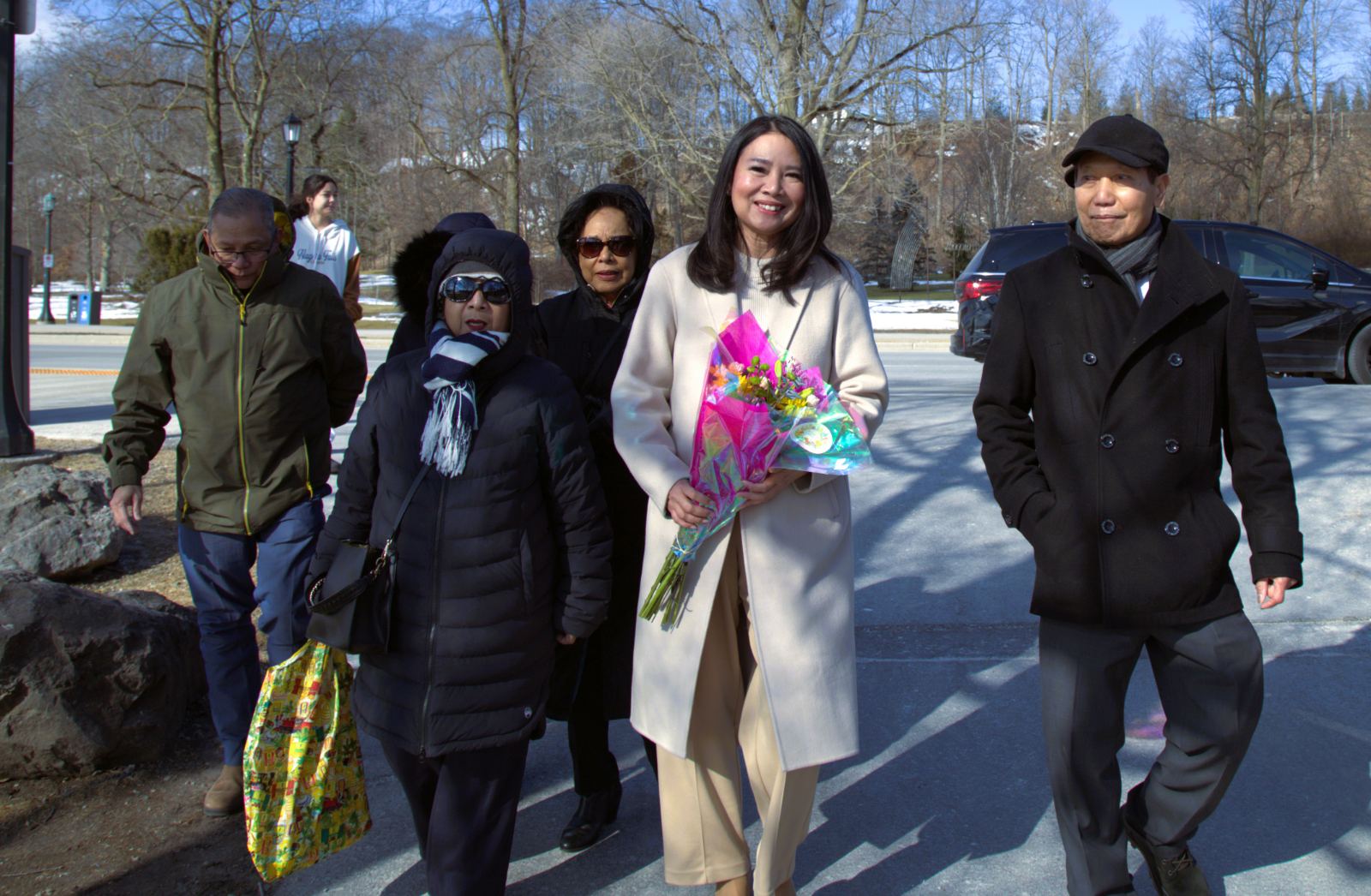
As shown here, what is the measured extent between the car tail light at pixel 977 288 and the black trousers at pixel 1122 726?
11.1 m

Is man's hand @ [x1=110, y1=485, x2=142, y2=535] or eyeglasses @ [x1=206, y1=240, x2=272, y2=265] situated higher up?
eyeglasses @ [x1=206, y1=240, x2=272, y2=265]

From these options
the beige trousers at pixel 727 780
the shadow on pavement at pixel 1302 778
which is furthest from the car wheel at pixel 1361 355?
the beige trousers at pixel 727 780

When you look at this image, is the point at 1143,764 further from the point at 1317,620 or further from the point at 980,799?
the point at 1317,620

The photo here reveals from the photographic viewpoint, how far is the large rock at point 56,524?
5738 millimetres

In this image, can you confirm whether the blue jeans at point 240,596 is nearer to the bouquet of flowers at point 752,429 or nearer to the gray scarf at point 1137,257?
the bouquet of flowers at point 752,429

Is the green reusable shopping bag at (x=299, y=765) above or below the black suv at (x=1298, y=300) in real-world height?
below

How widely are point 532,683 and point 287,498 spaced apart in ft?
3.99

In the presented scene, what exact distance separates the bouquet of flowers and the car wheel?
39.4ft

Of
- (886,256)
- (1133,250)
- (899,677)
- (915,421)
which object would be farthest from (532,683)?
(886,256)

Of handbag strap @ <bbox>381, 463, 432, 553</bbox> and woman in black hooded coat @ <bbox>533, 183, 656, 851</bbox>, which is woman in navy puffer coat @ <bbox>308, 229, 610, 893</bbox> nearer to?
handbag strap @ <bbox>381, 463, 432, 553</bbox>

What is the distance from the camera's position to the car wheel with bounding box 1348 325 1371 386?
12625 millimetres

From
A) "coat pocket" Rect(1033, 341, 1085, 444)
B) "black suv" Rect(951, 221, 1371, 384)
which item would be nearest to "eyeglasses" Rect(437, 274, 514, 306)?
"coat pocket" Rect(1033, 341, 1085, 444)

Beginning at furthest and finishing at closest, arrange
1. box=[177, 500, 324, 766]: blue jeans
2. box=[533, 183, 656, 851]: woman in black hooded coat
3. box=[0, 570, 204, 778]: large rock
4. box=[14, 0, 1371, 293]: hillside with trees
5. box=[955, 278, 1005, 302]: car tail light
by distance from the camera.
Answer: box=[14, 0, 1371, 293]: hillside with trees < box=[955, 278, 1005, 302]: car tail light < box=[0, 570, 204, 778]: large rock < box=[177, 500, 324, 766]: blue jeans < box=[533, 183, 656, 851]: woman in black hooded coat

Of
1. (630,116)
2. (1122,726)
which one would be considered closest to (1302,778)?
(1122,726)
